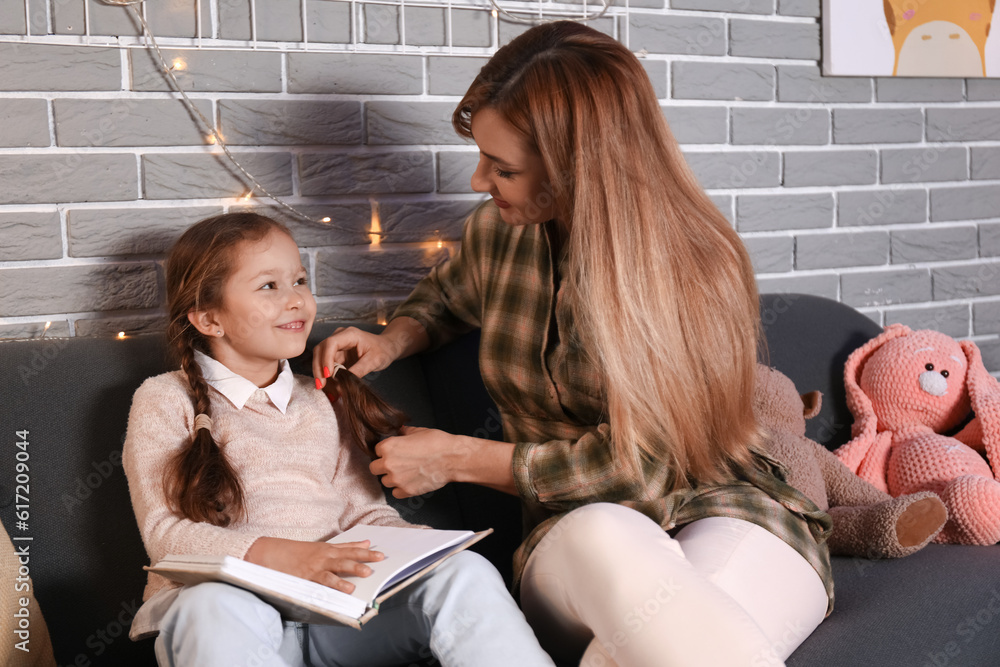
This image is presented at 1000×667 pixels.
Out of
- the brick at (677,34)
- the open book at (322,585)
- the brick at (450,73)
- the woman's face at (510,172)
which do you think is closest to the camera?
the open book at (322,585)

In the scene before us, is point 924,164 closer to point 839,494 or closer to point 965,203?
point 965,203

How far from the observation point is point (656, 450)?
123cm

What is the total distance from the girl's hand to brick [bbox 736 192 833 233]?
Result: 4.11 feet

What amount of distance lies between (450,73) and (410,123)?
13cm

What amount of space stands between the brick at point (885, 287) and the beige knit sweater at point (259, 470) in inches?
50.5

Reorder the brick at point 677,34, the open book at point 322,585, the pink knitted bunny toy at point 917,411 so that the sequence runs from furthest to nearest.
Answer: the brick at point 677,34 → the pink knitted bunny toy at point 917,411 → the open book at point 322,585

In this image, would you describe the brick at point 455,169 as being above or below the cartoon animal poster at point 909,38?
below

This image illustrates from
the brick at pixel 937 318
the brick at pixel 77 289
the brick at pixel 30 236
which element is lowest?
the brick at pixel 937 318

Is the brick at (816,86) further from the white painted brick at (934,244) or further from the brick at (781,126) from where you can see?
the white painted brick at (934,244)

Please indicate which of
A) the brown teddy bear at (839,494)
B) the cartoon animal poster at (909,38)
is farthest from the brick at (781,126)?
the brown teddy bear at (839,494)

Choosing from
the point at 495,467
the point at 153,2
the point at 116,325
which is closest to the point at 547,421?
the point at 495,467

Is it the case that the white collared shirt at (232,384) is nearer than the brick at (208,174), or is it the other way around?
the white collared shirt at (232,384)

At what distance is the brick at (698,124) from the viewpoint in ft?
6.16

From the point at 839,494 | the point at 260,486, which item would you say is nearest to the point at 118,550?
the point at 260,486
